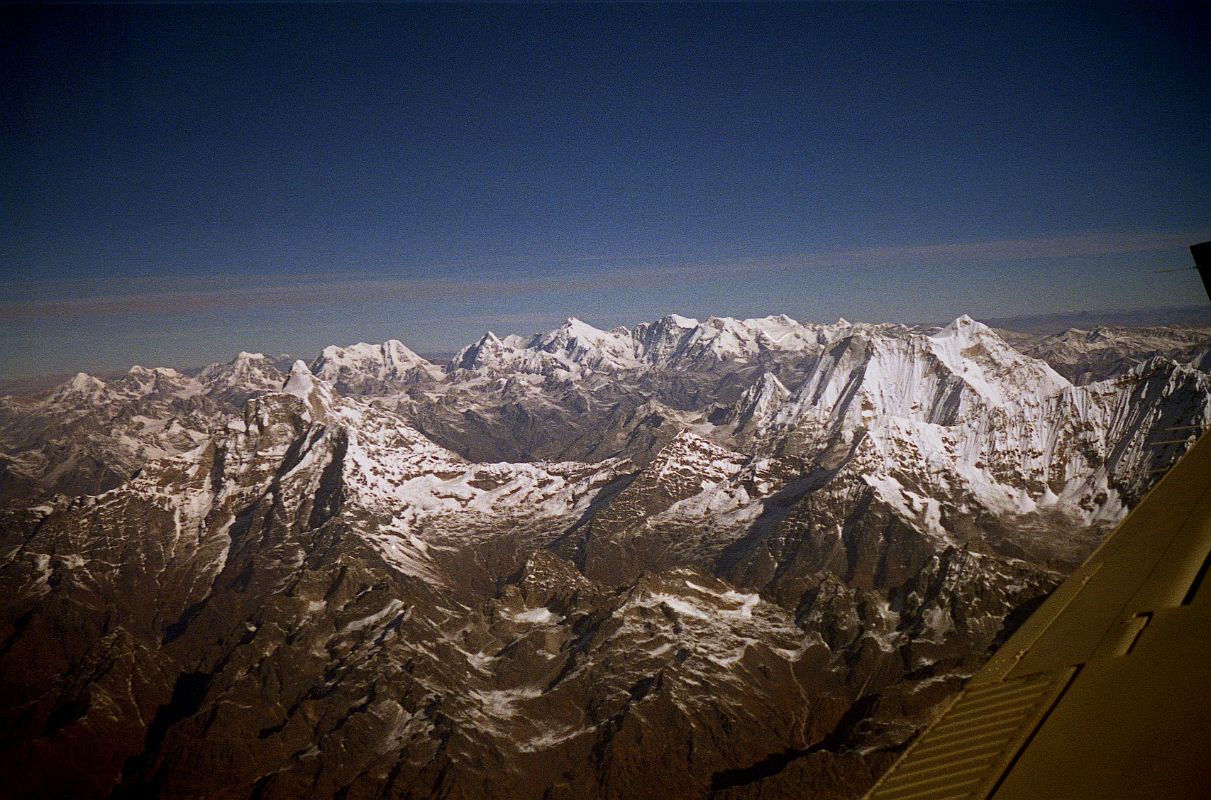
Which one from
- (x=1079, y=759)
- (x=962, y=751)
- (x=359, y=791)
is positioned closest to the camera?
(x=1079, y=759)

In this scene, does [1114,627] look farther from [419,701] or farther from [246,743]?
[246,743]

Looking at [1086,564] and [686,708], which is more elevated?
[1086,564]

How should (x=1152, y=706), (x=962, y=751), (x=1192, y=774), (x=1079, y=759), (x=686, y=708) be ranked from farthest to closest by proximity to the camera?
1. (x=686, y=708)
2. (x=962, y=751)
3. (x=1152, y=706)
4. (x=1079, y=759)
5. (x=1192, y=774)

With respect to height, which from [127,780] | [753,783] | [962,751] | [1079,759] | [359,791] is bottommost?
[127,780]

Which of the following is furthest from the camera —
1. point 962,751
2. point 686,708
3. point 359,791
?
point 686,708

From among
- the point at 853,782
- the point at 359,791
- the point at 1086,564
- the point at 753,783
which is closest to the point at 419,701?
the point at 359,791

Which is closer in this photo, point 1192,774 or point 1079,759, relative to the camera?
point 1192,774

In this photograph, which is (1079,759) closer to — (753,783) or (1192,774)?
(1192,774)

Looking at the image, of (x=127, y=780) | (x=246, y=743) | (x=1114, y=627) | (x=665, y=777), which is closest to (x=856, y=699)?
(x=665, y=777)

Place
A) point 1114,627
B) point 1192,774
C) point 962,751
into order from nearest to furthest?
point 1192,774 → point 962,751 → point 1114,627
